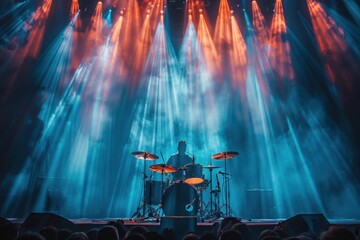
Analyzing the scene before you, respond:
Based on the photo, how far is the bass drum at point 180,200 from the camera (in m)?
5.88

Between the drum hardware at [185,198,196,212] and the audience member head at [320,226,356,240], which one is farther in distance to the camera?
the drum hardware at [185,198,196,212]

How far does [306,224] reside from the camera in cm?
398

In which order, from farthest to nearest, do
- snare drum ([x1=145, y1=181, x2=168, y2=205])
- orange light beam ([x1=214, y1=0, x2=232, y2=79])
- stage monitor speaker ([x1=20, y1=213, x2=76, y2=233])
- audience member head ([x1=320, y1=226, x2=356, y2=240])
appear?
orange light beam ([x1=214, y1=0, x2=232, y2=79]) < snare drum ([x1=145, y1=181, x2=168, y2=205]) < stage monitor speaker ([x1=20, y1=213, x2=76, y2=233]) < audience member head ([x1=320, y1=226, x2=356, y2=240])

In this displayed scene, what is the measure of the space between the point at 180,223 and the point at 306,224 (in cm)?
218

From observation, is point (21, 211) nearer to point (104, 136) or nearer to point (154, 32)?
point (104, 136)

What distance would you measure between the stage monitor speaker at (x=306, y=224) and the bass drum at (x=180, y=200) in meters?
2.27

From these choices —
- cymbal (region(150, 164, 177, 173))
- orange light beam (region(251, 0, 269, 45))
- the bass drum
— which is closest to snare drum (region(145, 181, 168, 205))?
cymbal (region(150, 164, 177, 173))

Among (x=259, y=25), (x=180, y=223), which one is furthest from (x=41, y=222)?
(x=259, y=25)

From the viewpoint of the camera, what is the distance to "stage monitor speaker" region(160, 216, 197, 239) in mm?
4984

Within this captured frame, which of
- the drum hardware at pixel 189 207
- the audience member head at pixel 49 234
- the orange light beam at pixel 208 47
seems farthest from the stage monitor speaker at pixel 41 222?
the orange light beam at pixel 208 47

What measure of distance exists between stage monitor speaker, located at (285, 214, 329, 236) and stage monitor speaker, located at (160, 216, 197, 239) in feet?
5.42

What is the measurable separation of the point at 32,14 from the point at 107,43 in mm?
2759

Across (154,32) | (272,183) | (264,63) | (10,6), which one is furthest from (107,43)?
(272,183)

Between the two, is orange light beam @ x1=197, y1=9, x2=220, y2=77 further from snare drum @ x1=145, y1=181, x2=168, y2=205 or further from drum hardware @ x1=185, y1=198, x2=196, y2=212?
drum hardware @ x1=185, y1=198, x2=196, y2=212
